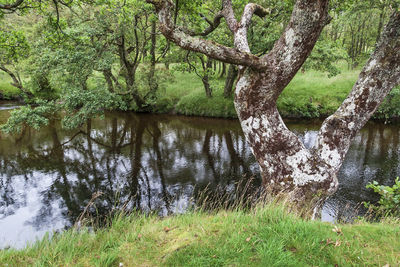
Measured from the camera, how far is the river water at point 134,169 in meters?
8.93

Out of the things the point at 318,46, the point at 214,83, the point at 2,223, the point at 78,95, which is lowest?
the point at 2,223

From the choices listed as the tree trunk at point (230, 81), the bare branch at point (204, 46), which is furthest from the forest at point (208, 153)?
the tree trunk at point (230, 81)

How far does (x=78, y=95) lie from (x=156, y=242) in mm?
13203

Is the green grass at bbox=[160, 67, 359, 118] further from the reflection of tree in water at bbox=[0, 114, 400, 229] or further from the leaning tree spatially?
the leaning tree

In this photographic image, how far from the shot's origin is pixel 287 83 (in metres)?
5.71

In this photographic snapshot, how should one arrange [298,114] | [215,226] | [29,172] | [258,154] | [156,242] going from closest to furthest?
[156,242]
[215,226]
[258,154]
[29,172]
[298,114]

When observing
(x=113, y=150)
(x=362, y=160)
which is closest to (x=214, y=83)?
(x=113, y=150)

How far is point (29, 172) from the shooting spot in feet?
39.3

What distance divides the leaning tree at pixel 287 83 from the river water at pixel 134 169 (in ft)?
4.42

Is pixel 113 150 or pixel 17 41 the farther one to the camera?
pixel 113 150

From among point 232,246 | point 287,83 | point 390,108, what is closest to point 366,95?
point 287,83

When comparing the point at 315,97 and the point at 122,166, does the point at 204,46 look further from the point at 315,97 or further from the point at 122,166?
the point at 315,97

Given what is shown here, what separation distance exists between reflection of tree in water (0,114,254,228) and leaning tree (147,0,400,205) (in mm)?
4127

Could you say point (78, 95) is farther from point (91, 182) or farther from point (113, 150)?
point (91, 182)
